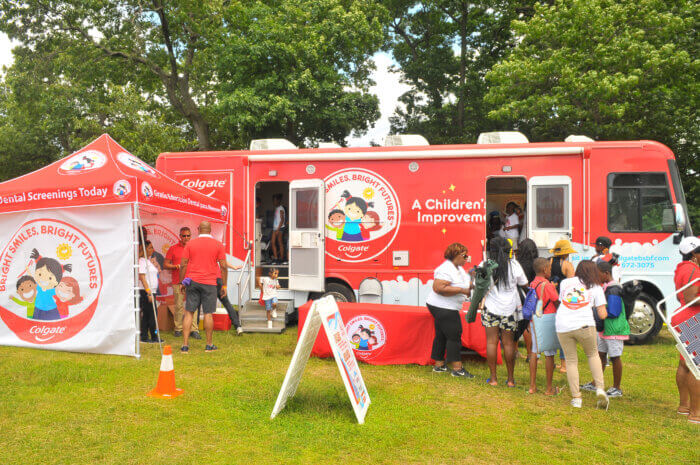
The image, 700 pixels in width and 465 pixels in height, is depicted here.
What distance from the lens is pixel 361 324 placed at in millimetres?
6602

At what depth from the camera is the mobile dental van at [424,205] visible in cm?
816

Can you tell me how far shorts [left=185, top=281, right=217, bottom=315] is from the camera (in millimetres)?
7133

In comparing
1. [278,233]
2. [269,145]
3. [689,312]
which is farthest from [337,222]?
[689,312]

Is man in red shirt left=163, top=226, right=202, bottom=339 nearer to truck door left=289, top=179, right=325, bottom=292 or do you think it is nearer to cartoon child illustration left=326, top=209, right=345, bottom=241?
truck door left=289, top=179, right=325, bottom=292

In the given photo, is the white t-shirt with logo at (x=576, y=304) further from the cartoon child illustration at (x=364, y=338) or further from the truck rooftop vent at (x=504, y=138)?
the truck rooftop vent at (x=504, y=138)

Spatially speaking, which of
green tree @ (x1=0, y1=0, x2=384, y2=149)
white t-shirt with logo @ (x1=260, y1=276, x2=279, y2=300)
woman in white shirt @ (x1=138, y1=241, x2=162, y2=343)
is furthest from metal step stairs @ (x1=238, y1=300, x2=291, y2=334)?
green tree @ (x1=0, y1=0, x2=384, y2=149)

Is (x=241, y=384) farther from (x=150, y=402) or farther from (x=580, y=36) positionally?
(x=580, y=36)

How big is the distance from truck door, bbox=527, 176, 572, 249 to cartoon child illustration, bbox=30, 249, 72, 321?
690 centimetres

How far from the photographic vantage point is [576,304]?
4.89 metres

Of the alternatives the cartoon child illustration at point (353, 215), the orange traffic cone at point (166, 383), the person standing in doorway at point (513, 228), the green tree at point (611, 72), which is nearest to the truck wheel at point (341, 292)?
the cartoon child illustration at point (353, 215)

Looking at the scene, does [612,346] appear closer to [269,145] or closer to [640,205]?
[640,205]

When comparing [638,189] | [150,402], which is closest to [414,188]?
[638,189]

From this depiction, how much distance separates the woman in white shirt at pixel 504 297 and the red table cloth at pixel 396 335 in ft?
3.18

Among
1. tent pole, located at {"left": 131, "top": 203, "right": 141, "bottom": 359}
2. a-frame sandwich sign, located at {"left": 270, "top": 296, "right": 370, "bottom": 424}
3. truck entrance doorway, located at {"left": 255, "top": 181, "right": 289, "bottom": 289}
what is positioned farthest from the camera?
truck entrance doorway, located at {"left": 255, "top": 181, "right": 289, "bottom": 289}
